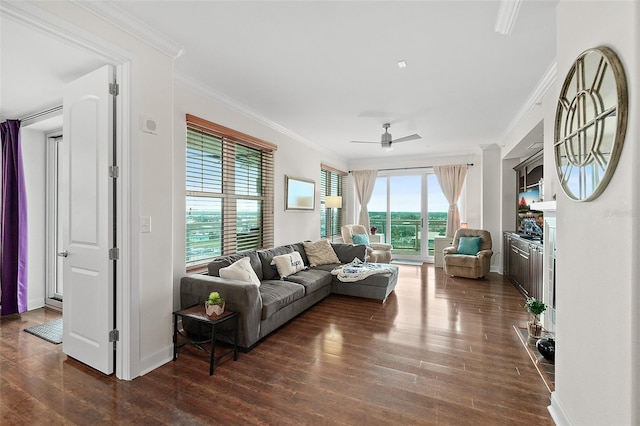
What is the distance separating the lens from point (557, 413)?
1893mm

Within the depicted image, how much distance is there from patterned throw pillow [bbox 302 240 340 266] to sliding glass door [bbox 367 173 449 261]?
3.21 m

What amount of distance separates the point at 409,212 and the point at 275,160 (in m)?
4.42

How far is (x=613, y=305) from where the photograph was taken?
133 centimetres

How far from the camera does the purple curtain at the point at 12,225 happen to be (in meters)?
3.79

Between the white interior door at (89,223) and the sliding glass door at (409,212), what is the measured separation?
664 cm

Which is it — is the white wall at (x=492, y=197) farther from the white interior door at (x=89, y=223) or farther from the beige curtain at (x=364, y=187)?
the white interior door at (x=89, y=223)

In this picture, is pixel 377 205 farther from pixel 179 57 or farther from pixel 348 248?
pixel 179 57

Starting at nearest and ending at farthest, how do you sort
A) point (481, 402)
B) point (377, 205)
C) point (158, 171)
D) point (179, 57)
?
point (481, 402), point (158, 171), point (179, 57), point (377, 205)

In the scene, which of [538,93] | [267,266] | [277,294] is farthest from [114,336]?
[538,93]

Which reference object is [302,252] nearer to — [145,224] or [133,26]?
[145,224]

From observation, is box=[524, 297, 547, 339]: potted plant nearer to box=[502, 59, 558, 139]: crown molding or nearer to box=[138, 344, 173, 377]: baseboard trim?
box=[502, 59, 558, 139]: crown molding

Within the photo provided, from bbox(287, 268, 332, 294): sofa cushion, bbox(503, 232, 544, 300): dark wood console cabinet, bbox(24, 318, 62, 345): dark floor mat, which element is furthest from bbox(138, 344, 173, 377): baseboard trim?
bbox(503, 232, 544, 300): dark wood console cabinet

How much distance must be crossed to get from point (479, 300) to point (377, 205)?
4.18m

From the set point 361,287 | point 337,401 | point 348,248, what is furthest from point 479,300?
point 337,401
